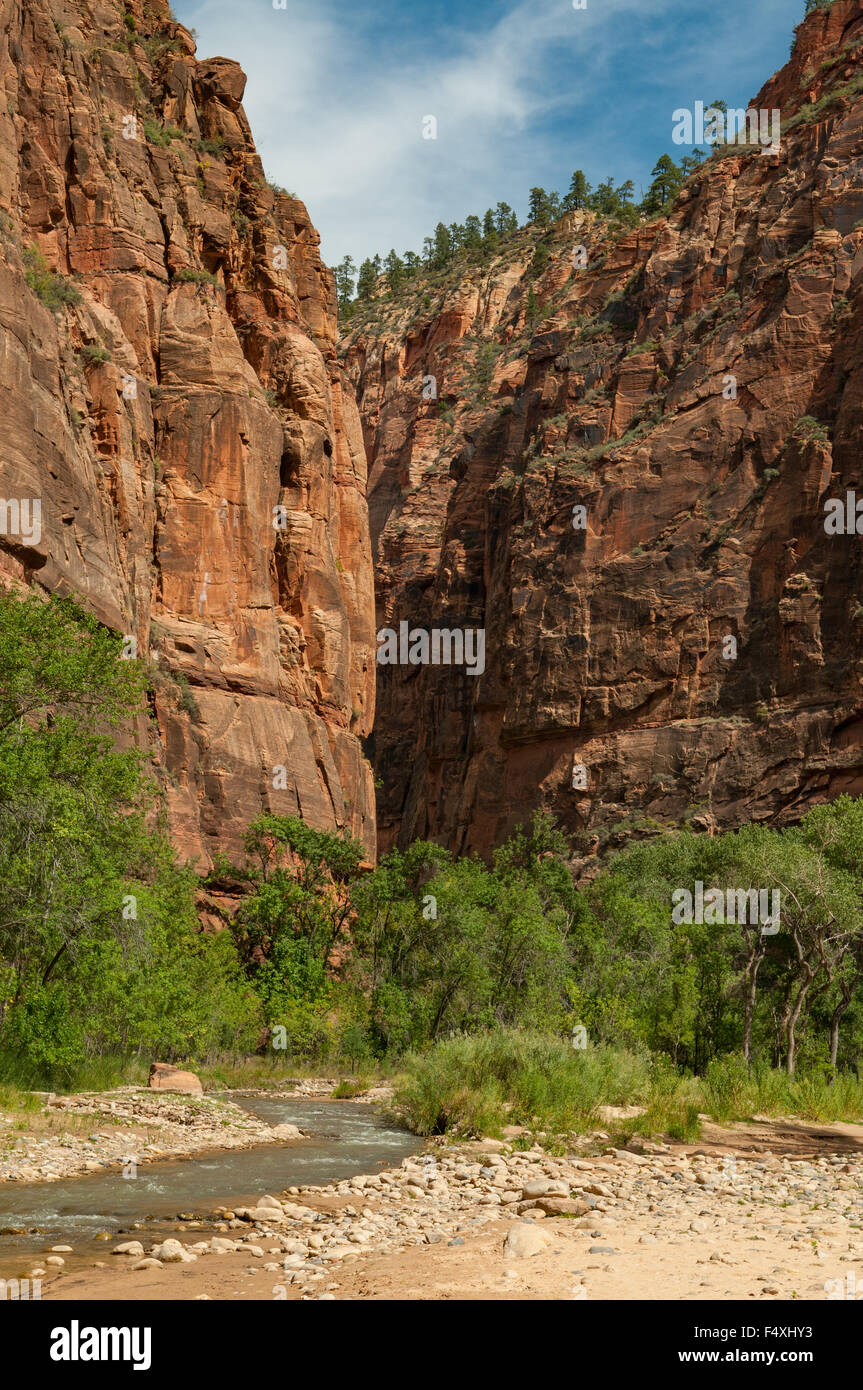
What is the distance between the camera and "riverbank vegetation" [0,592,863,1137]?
20.7 m

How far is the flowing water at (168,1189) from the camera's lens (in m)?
11.4

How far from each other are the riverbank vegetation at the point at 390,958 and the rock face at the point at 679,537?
11.3 m

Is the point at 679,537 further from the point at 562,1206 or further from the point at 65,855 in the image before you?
the point at 562,1206

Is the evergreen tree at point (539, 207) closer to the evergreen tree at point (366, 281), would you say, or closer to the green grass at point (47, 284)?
the evergreen tree at point (366, 281)

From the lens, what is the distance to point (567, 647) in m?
76.6

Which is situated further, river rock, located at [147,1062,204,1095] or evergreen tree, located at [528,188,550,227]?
evergreen tree, located at [528,188,550,227]

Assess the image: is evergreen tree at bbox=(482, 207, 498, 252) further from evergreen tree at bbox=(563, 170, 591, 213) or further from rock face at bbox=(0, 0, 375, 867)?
rock face at bbox=(0, 0, 375, 867)

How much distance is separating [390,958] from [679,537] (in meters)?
38.8


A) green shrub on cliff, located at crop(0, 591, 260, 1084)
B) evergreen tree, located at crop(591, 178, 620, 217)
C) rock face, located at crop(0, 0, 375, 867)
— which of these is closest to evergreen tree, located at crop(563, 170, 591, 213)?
evergreen tree, located at crop(591, 178, 620, 217)

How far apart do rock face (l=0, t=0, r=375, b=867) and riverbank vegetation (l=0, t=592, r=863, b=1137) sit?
4655 mm

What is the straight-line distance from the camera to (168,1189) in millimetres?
15125

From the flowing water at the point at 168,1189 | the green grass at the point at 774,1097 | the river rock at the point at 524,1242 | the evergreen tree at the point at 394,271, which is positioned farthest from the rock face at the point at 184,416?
Result: the evergreen tree at the point at 394,271

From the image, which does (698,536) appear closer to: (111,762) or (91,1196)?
(111,762)
